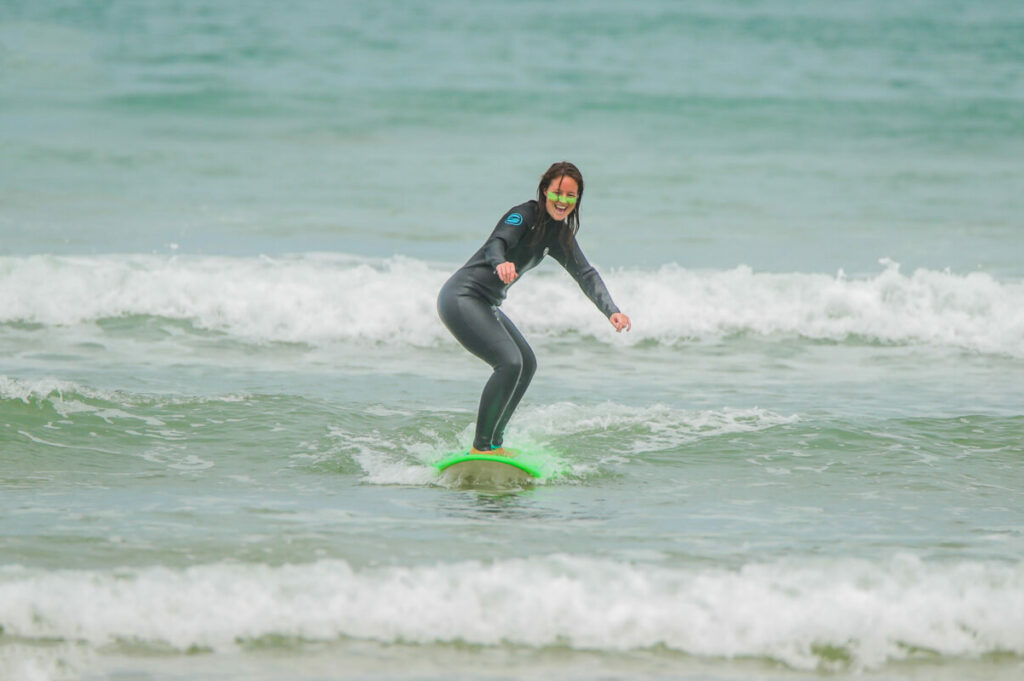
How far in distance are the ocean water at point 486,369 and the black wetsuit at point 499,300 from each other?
562 millimetres

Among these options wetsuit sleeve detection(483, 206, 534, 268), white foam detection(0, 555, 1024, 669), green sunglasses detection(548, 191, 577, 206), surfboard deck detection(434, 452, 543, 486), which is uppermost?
green sunglasses detection(548, 191, 577, 206)

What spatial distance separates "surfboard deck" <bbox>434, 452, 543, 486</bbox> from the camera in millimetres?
7418

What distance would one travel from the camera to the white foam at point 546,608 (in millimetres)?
5188

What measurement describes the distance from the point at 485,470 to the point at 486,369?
4164 millimetres

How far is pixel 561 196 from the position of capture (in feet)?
23.3

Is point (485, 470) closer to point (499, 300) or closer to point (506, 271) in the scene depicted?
point (499, 300)

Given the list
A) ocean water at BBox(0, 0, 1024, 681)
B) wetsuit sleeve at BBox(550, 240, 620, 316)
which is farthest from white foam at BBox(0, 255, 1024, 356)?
wetsuit sleeve at BBox(550, 240, 620, 316)

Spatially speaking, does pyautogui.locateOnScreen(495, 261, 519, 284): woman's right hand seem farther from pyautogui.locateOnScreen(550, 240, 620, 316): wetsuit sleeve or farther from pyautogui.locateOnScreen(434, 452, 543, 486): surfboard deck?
pyautogui.locateOnScreen(434, 452, 543, 486): surfboard deck

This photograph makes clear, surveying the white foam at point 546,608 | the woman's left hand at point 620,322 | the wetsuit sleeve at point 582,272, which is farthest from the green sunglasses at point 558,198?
the white foam at point 546,608

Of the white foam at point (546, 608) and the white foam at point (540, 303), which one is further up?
the white foam at point (540, 303)

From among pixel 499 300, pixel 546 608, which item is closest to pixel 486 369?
pixel 499 300

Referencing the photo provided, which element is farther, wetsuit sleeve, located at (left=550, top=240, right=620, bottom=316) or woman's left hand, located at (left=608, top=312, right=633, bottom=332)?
wetsuit sleeve, located at (left=550, top=240, right=620, bottom=316)

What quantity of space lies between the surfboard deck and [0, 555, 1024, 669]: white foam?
1.76m

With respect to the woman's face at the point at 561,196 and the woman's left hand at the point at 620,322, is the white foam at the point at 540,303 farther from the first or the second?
the woman's left hand at the point at 620,322
